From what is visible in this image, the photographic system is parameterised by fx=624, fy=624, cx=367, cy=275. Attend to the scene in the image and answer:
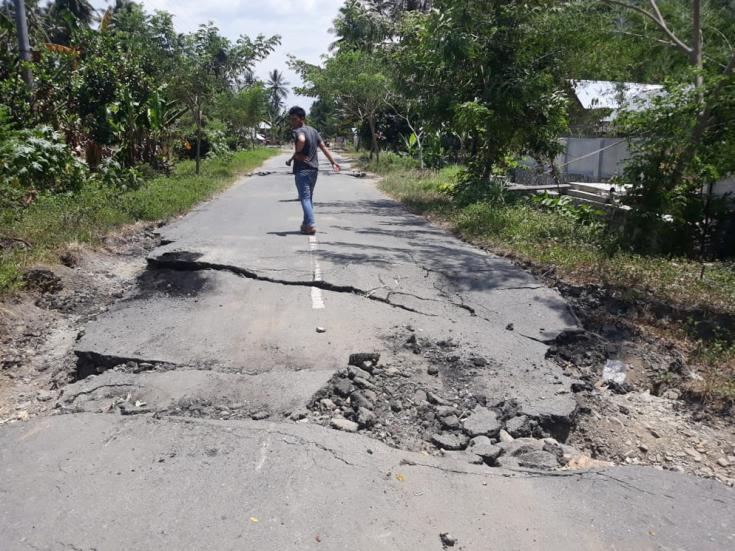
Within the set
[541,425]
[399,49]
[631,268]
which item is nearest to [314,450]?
[541,425]

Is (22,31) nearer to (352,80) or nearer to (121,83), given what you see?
(121,83)

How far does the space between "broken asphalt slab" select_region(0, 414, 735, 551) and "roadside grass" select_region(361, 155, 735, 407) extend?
1943mm

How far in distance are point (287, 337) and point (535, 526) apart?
283 centimetres

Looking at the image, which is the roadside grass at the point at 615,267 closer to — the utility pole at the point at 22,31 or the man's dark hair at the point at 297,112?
the man's dark hair at the point at 297,112

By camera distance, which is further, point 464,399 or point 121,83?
point 121,83

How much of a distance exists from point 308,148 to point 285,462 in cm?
680


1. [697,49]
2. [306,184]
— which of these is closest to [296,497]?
[306,184]

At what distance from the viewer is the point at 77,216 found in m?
9.41

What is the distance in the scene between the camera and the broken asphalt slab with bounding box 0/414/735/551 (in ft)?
9.14

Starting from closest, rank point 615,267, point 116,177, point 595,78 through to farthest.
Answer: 1. point 615,267
2. point 595,78
3. point 116,177

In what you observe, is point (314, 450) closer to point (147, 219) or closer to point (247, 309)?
point (247, 309)

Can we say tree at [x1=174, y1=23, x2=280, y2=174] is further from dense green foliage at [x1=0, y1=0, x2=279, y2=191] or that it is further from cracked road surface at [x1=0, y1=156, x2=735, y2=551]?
cracked road surface at [x1=0, y1=156, x2=735, y2=551]

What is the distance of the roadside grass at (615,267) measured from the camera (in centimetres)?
533

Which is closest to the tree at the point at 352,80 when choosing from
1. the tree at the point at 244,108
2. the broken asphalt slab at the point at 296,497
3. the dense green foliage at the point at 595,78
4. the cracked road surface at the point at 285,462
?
the tree at the point at 244,108
